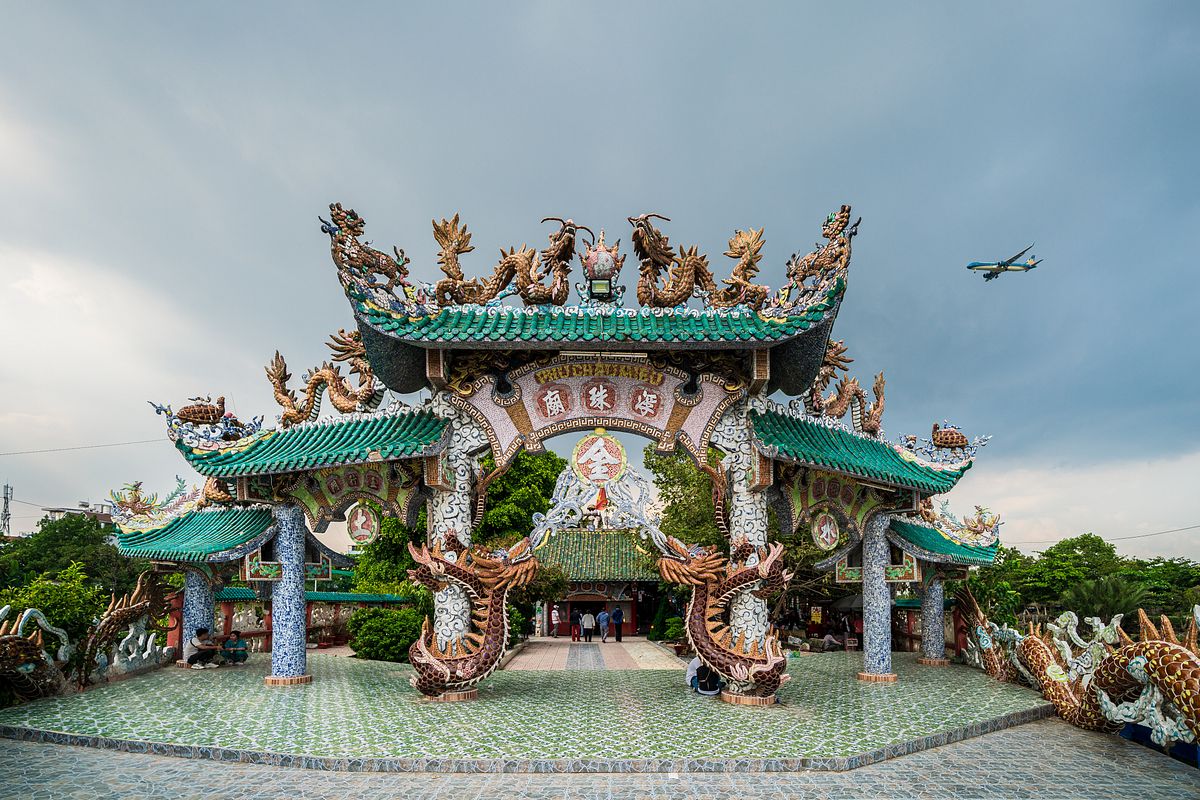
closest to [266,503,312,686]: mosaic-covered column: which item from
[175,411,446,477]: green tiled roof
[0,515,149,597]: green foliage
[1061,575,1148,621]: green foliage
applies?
[175,411,446,477]: green tiled roof

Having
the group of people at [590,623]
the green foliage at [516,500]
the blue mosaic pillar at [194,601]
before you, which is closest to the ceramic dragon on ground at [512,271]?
the blue mosaic pillar at [194,601]

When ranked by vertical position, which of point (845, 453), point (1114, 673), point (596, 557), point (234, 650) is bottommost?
point (234, 650)

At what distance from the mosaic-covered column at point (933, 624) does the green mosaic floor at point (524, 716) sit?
7.06 feet

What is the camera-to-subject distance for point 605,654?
20.4 meters

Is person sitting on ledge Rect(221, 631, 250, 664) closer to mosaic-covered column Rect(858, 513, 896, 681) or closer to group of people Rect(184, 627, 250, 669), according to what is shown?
group of people Rect(184, 627, 250, 669)

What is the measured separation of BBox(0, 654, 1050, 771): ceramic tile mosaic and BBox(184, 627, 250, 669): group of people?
1.11 metres

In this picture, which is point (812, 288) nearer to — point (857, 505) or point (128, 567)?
point (857, 505)

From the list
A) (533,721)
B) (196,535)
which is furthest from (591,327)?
(196,535)

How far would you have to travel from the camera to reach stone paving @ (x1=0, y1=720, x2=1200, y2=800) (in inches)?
246

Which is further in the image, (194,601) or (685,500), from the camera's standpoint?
(685,500)

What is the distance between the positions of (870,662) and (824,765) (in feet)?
18.8

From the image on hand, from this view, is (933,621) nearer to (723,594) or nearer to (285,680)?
(723,594)

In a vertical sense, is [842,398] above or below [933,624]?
above

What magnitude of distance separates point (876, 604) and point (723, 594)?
3.85 m
